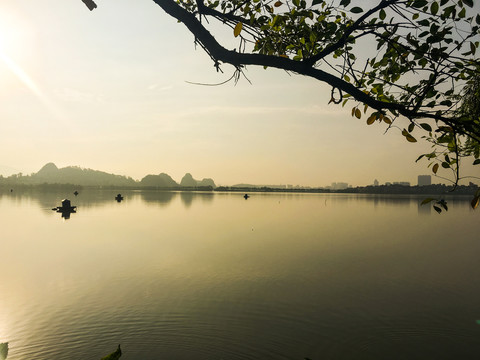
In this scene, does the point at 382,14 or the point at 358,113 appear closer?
the point at 358,113

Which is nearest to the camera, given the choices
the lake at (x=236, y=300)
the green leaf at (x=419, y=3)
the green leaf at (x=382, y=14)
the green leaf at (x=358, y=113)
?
the green leaf at (x=419, y=3)

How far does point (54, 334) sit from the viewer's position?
1421 centimetres

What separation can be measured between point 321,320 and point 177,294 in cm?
778

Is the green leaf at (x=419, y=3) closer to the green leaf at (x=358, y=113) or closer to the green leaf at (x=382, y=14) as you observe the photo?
the green leaf at (x=382, y=14)

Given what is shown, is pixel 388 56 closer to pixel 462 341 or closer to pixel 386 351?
pixel 386 351

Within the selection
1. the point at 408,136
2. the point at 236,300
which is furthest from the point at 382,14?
the point at 236,300

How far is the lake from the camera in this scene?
13.3 meters

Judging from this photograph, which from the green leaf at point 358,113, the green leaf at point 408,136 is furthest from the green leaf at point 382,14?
the green leaf at point 408,136

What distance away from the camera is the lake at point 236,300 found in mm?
13344

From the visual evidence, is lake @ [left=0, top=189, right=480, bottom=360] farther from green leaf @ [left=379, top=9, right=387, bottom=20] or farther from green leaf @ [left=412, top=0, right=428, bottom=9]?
green leaf @ [left=412, top=0, right=428, bottom=9]

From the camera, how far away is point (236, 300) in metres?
18.6

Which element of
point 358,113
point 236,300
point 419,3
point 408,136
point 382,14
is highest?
point 382,14

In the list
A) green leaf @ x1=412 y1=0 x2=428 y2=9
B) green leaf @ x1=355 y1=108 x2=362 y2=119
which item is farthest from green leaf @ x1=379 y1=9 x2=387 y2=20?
green leaf @ x1=355 y1=108 x2=362 y2=119

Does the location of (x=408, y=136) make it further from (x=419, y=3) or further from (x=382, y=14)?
(x=382, y=14)
